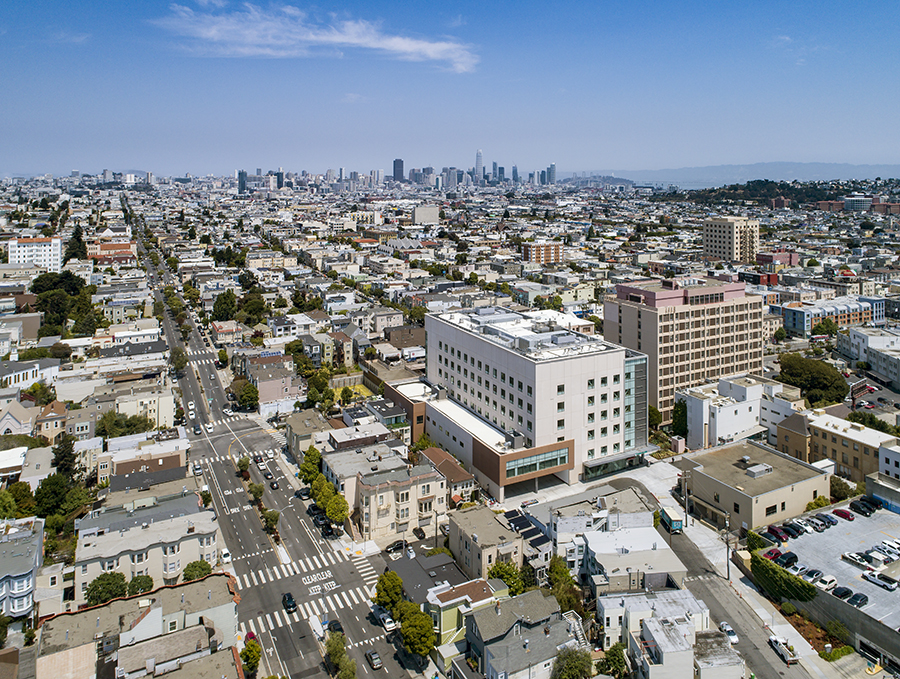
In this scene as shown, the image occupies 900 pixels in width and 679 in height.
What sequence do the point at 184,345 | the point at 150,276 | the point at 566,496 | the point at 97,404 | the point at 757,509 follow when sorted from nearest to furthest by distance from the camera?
1. the point at 757,509
2. the point at 566,496
3. the point at 97,404
4. the point at 184,345
5. the point at 150,276

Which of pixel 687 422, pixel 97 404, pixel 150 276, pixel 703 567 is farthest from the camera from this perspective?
pixel 150 276

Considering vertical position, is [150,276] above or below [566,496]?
above

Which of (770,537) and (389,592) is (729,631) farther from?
(389,592)

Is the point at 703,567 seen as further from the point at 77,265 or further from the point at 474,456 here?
the point at 77,265

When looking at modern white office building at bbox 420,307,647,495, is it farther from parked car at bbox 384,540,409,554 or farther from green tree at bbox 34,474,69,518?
green tree at bbox 34,474,69,518

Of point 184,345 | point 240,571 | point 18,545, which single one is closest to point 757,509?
point 240,571

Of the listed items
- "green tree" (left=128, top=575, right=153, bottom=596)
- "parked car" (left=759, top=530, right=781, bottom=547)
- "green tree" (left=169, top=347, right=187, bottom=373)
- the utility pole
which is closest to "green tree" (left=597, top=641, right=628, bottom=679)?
the utility pole
